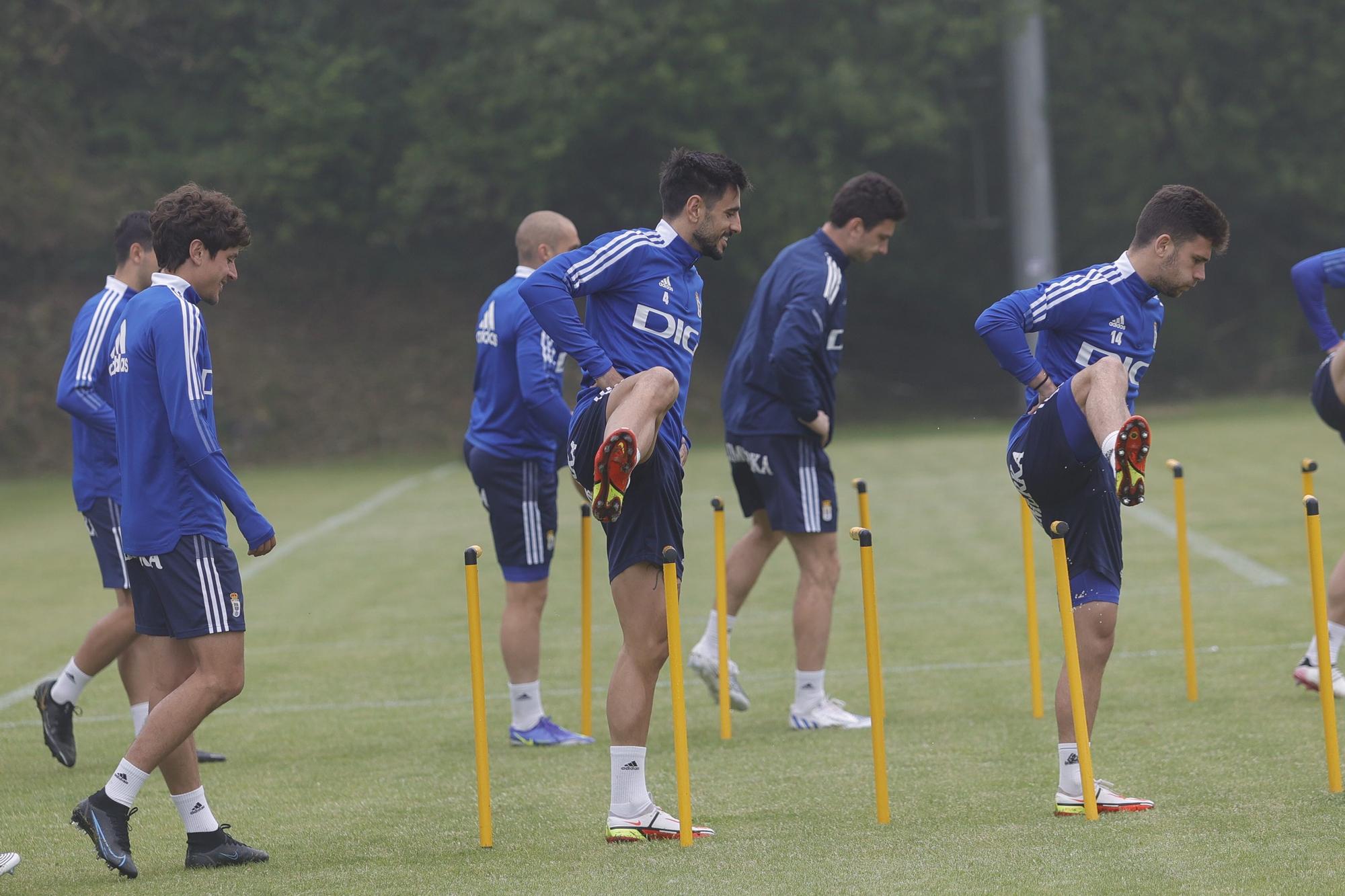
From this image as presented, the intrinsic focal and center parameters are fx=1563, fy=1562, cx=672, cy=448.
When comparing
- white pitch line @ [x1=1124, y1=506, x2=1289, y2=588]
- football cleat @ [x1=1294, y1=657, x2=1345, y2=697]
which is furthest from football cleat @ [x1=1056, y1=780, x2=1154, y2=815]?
white pitch line @ [x1=1124, y1=506, x2=1289, y2=588]

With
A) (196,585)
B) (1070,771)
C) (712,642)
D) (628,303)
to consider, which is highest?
(628,303)

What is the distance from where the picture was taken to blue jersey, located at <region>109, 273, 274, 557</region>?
488 centimetres

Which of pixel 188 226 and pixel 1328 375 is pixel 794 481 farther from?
pixel 188 226

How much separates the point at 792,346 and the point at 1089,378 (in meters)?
2.25

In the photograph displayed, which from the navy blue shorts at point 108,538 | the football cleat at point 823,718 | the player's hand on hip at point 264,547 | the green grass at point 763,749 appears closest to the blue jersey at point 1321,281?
the green grass at point 763,749

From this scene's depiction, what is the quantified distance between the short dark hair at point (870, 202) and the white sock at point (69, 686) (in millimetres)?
4037

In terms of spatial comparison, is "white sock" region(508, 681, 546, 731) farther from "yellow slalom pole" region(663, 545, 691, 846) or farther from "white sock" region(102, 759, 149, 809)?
"white sock" region(102, 759, 149, 809)

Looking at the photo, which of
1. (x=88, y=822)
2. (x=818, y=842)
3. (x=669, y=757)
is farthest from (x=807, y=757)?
(x=88, y=822)

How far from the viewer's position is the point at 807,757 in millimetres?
6523

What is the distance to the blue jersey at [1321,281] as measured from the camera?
742cm

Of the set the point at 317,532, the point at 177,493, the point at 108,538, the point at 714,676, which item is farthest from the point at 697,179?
the point at 317,532

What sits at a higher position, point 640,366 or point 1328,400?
point 640,366

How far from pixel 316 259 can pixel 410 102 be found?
5056mm

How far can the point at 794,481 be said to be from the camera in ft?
24.0
